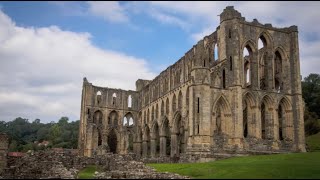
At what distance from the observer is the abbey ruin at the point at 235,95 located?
4234 centimetres

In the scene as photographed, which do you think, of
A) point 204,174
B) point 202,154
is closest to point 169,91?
point 202,154

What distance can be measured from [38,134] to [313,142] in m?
88.6

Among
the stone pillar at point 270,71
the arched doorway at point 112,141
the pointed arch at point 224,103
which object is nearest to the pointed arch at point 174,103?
the pointed arch at point 224,103

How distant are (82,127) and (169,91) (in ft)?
55.9

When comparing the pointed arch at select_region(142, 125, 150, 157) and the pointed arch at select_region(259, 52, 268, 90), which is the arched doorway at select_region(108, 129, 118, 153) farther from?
the pointed arch at select_region(259, 52, 268, 90)

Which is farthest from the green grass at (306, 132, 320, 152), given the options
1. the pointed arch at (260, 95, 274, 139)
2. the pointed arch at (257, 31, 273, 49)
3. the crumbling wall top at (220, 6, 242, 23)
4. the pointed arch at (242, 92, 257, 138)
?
the crumbling wall top at (220, 6, 242, 23)

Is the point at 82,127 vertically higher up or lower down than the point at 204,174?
higher up

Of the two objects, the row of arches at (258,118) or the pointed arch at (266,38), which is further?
the pointed arch at (266,38)

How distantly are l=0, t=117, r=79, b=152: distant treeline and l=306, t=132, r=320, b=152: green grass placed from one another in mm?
51381

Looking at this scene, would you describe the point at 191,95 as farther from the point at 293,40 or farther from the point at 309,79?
the point at 309,79

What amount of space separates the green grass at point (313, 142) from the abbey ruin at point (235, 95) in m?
7.69

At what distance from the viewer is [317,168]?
26.6m

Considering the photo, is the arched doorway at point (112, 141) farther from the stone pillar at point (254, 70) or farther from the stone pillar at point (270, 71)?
the stone pillar at point (270, 71)

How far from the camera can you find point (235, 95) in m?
44.1
